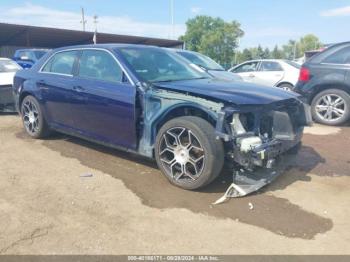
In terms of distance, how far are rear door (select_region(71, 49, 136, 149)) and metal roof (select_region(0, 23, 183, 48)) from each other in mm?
24873

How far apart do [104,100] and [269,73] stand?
8.39 meters

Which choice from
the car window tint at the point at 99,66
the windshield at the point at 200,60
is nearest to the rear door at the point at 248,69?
the windshield at the point at 200,60

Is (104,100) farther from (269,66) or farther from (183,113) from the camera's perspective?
(269,66)

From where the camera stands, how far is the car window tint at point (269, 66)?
1227 cm

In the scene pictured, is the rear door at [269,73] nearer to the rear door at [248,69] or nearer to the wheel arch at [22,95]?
the rear door at [248,69]

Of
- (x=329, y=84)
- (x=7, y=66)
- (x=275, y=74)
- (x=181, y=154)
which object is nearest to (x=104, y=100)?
(x=181, y=154)

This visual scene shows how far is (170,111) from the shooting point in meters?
4.47

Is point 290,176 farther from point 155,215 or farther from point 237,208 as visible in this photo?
point 155,215

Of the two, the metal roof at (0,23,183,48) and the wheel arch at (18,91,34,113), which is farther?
the metal roof at (0,23,183,48)

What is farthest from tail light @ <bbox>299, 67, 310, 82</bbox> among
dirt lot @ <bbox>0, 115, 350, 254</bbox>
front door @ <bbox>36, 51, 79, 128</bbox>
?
front door @ <bbox>36, 51, 79, 128</bbox>

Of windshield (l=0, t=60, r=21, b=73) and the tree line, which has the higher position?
the tree line

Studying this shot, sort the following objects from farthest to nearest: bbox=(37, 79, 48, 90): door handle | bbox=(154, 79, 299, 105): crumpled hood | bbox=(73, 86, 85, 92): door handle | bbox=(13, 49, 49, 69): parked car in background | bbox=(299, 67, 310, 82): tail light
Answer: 1. bbox=(13, 49, 49, 69): parked car in background
2. bbox=(299, 67, 310, 82): tail light
3. bbox=(37, 79, 48, 90): door handle
4. bbox=(73, 86, 85, 92): door handle
5. bbox=(154, 79, 299, 105): crumpled hood

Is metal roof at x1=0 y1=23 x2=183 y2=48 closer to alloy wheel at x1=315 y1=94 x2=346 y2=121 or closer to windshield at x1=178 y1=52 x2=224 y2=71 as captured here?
windshield at x1=178 y1=52 x2=224 y2=71

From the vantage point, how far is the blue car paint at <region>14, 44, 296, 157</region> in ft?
14.0
